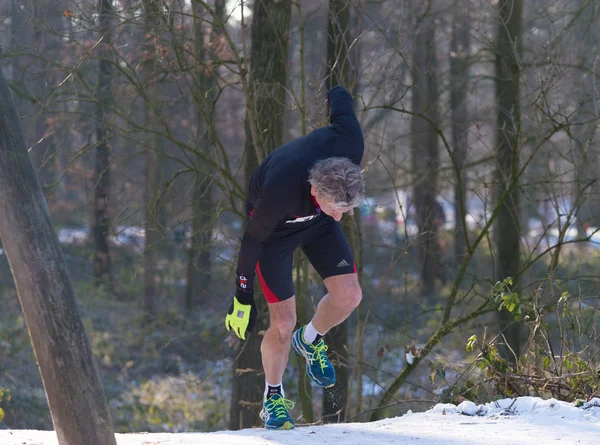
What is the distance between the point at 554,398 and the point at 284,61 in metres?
4.30

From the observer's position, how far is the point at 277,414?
16.7ft

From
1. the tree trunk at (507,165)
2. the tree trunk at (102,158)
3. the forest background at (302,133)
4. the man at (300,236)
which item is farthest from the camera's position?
the tree trunk at (507,165)

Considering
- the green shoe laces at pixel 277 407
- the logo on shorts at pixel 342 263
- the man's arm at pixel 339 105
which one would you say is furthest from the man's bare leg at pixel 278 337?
the man's arm at pixel 339 105

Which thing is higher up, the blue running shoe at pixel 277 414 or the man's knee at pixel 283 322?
the man's knee at pixel 283 322

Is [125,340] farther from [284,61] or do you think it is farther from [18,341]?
[284,61]

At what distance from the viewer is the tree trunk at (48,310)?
377 centimetres

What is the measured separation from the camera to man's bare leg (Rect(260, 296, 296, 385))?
16.3 feet

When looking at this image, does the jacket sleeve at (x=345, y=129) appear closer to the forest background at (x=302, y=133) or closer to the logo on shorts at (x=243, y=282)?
the logo on shorts at (x=243, y=282)

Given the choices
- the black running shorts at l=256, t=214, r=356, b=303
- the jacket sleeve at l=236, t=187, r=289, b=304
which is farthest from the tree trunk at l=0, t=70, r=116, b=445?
the black running shorts at l=256, t=214, r=356, b=303

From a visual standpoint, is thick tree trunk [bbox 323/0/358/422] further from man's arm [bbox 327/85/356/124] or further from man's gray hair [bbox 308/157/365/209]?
man's gray hair [bbox 308/157/365/209]

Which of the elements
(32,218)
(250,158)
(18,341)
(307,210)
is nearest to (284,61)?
(250,158)

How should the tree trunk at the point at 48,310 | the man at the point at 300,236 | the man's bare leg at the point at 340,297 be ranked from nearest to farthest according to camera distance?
1. the tree trunk at the point at 48,310
2. the man at the point at 300,236
3. the man's bare leg at the point at 340,297

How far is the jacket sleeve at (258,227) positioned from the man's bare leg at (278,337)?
33 cm

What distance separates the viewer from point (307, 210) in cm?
462
